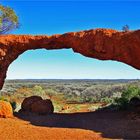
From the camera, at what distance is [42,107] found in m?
23.8

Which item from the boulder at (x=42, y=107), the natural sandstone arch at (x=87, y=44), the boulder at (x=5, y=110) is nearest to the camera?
the boulder at (x=5, y=110)

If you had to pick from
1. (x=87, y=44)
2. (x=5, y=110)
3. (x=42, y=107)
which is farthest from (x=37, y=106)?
(x=87, y=44)

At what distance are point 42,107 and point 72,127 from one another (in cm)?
566

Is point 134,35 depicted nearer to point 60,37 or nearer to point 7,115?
point 60,37

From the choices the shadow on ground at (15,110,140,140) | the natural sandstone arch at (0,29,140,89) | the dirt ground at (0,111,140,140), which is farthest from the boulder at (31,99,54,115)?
the natural sandstone arch at (0,29,140,89)

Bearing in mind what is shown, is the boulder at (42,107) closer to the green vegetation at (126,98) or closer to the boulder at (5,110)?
the boulder at (5,110)

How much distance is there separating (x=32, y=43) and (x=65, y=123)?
614 centimetres

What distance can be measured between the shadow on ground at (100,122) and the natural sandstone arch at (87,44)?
10.5ft

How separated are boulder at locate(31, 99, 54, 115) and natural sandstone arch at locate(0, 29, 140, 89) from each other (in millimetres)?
2873

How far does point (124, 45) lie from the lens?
827 inches

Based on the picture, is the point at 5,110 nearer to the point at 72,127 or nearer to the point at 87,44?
the point at 72,127

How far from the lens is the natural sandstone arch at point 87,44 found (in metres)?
20.9

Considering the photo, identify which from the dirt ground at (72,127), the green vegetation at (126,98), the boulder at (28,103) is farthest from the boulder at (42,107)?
the green vegetation at (126,98)

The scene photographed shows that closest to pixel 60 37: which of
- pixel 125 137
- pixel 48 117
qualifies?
pixel 48 117
